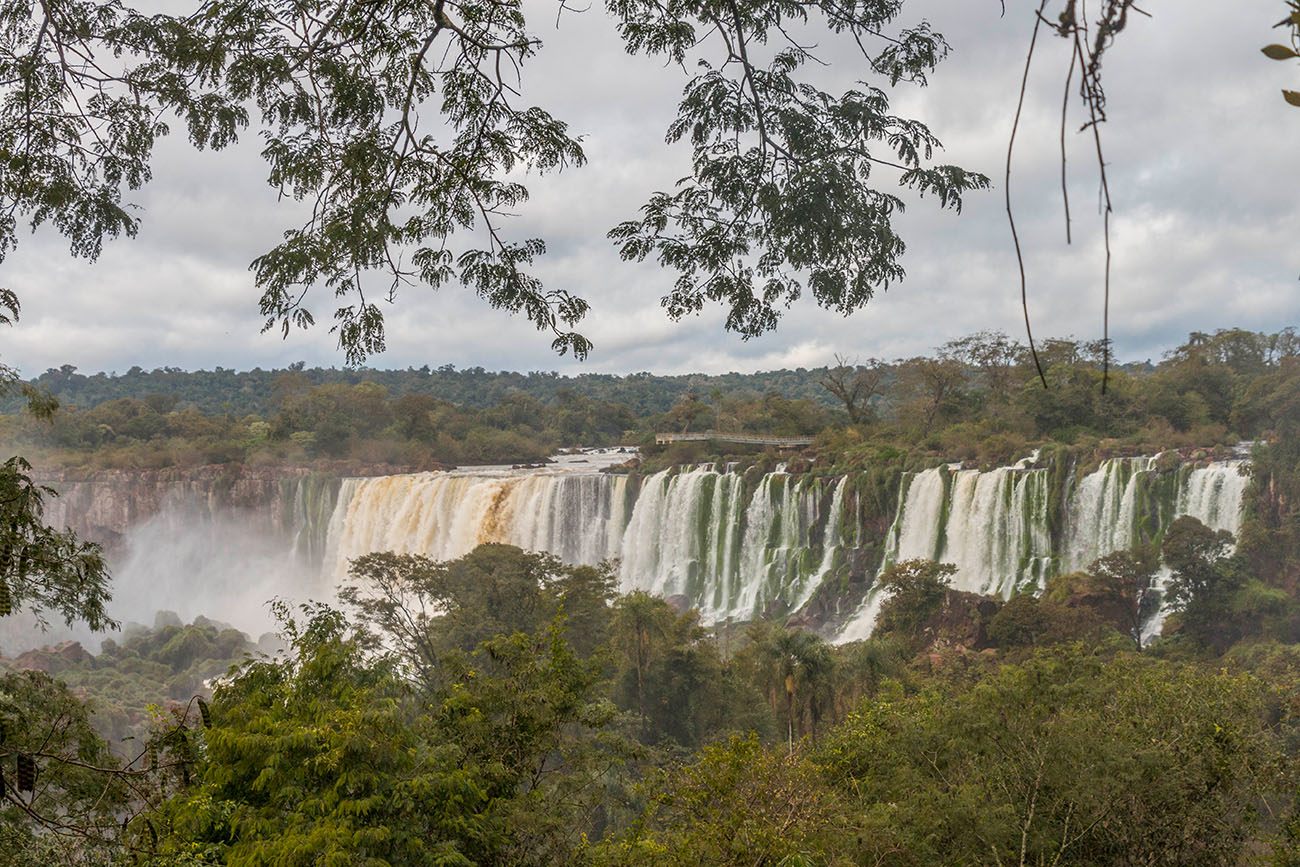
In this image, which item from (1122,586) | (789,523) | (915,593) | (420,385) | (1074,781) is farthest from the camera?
(420,385)

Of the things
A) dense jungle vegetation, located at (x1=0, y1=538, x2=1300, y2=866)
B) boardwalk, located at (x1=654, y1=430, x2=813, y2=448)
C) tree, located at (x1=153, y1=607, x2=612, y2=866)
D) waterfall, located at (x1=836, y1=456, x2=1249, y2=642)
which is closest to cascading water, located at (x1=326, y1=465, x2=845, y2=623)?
waterfall, located at (x1=836, y1=456, x2=1249, y2=642)

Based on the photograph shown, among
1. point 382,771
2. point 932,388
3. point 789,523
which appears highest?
point 932,388

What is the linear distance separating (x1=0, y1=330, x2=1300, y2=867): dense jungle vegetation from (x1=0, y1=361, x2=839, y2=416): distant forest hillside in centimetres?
3036

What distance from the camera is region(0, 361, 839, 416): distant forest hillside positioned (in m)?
47.3

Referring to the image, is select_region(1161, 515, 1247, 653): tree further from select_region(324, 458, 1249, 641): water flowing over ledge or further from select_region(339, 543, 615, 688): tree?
select_region(339, 543, 615, 688): tree

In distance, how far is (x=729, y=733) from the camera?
28.5ft

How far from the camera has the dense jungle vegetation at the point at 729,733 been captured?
3863 mm

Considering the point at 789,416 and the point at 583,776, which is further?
the point at 789,416

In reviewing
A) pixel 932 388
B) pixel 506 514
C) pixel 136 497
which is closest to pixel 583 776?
pixel 506 514

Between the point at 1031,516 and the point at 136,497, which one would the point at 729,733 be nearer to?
the point at 1031,516

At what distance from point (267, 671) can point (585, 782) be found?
1.86 metres

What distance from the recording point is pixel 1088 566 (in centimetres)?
1459

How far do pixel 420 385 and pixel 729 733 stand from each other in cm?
4525

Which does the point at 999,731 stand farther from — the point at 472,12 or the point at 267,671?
the point at 472,12
